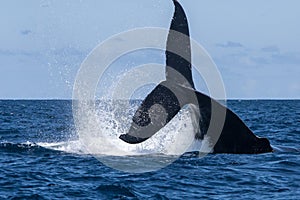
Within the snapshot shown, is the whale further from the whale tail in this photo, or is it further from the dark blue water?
the dark blue water

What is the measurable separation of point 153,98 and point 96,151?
174 inches

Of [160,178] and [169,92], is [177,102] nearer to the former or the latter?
[169,92]

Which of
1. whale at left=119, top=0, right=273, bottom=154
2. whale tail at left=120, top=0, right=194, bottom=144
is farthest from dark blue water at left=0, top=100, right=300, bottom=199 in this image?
whale tail at left=120, top=0, right=194, bottom=144

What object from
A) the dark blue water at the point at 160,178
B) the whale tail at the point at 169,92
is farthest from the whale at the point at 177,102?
the dark blue water at the point at 160,178

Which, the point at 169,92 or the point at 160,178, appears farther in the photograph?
the point at 160,178

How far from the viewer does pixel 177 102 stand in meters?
10.3

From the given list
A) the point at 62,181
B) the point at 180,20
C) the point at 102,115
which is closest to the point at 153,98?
the point at 180,20

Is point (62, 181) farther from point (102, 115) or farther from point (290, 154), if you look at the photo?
point (102, 115)

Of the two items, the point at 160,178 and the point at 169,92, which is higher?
the point at 169,92

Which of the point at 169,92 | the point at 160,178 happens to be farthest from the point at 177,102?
the point at 160,178

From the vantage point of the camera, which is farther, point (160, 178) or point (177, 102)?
point (160, 178)

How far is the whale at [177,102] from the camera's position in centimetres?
1004

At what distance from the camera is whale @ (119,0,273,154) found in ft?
32.9

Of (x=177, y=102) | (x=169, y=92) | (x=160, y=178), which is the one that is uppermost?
(x=169, y=92)
